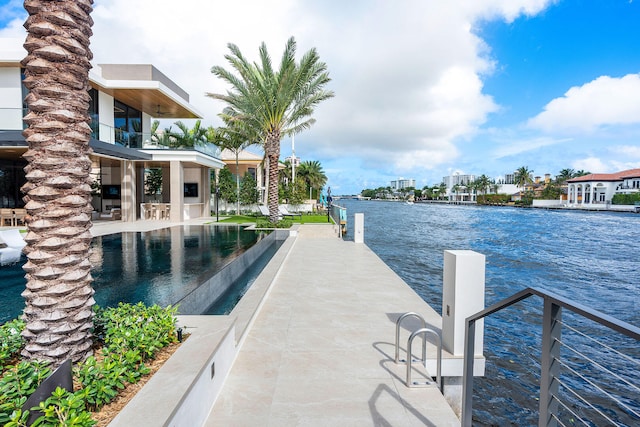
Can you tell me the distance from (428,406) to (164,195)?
2689 cm

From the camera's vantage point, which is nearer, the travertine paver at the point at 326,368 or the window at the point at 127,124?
the travertine paver at the point at 326,368

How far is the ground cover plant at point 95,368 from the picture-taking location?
6.74 feet

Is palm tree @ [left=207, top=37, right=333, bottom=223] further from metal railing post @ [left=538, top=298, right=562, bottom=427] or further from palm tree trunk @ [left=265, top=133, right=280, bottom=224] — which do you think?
metal railing post @ [left=538, top=298, right=562, bottom=427]

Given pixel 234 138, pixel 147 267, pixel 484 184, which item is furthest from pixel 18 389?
pixel 484 184

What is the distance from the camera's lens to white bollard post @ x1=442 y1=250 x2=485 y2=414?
3988 mm

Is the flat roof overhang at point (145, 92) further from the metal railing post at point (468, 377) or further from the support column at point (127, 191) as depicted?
the metal railing post at point (468, 377)

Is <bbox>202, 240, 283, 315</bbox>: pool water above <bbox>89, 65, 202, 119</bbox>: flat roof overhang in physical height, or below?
below

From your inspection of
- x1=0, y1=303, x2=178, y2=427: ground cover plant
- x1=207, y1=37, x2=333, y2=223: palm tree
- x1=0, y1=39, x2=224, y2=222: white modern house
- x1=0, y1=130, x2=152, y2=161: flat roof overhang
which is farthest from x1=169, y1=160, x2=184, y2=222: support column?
x1=0, y1=303, x2=178, y2=427: ground cover plant

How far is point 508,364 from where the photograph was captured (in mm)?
6559

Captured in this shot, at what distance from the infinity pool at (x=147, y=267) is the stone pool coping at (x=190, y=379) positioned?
7.86ft

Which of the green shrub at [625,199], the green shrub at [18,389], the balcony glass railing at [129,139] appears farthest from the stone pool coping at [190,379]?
the green shrub at [625,199]

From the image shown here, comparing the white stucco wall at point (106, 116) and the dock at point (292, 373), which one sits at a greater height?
the white stucco wall at point (106, 116)

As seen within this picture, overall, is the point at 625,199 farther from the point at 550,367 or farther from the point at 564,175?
the point at 550,367

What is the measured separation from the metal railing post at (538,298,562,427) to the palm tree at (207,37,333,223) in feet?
54.8
